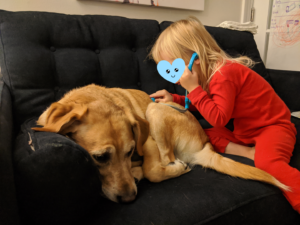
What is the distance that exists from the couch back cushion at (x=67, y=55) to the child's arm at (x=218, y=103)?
0.71 m

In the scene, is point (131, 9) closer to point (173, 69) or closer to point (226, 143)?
point (173, 69)

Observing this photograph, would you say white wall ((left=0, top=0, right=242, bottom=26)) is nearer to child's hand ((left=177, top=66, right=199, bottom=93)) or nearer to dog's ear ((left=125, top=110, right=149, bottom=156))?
child's hand ((left=177, top=66, right=199, bottom=93))

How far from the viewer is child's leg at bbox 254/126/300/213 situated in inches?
40.3

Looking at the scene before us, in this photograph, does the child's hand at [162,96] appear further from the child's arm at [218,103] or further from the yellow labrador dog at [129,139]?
the child's arm at [218,103]

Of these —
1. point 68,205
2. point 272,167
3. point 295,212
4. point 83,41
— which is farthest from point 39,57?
point 295,212

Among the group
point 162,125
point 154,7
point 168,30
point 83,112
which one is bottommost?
point 162,125

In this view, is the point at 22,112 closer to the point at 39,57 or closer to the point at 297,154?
the point at 39,57

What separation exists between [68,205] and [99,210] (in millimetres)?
204

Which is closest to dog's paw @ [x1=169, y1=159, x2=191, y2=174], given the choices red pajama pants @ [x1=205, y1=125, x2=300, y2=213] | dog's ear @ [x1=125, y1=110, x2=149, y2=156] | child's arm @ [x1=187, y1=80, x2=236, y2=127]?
dog's ear @ [x1=125, y1=110, x2=149, y2=156]

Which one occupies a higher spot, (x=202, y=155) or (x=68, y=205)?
(x=68, y=205)

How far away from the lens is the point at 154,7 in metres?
2.49

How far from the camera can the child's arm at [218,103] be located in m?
1.27

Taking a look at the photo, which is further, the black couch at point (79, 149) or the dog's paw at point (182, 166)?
the dog's paw at point (182, 166)

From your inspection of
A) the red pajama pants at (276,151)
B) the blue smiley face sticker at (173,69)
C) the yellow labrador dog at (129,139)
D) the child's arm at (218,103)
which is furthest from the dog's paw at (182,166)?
the blue smiley face sticker at (173,69)
